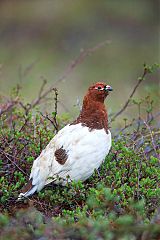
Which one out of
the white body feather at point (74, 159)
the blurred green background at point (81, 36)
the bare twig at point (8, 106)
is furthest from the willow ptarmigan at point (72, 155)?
the blurred green background at point (81, 36)

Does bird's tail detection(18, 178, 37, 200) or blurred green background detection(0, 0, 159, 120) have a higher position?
blurred green background detection(0, 0, 159, 120)

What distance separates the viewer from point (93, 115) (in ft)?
11.1

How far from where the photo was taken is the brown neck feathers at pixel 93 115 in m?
3.36

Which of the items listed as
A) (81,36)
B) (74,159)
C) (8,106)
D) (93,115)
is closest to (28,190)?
(74,159)

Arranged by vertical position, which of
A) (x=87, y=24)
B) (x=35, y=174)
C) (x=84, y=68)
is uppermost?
(x=87, y=24)

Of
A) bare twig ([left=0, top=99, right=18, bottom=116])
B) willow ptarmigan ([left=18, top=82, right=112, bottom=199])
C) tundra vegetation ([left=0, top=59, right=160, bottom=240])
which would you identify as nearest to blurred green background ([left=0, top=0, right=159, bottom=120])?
bare twig ([left=0, top=99, right=18, bottom=116])

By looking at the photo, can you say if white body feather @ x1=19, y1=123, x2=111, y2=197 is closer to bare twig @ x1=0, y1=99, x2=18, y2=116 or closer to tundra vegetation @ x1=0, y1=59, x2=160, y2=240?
tundra vegetation @ x1=0, y1=59, x2=160, y2=240

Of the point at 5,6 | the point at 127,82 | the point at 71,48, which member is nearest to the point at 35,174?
the point at 127,82

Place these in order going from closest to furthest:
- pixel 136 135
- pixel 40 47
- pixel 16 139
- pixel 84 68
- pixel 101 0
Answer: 1. pixel 16 139
2. pixel 136 135
3. pixel 84 68
4. pixel 40 47
5. pixel 101 0

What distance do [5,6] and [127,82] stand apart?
380 centimetres

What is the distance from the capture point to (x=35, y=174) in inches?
129

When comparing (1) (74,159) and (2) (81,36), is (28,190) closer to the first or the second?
(1) (74,159)

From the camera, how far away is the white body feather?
3.25m

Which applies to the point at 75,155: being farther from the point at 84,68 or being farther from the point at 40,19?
the point at 40,19
